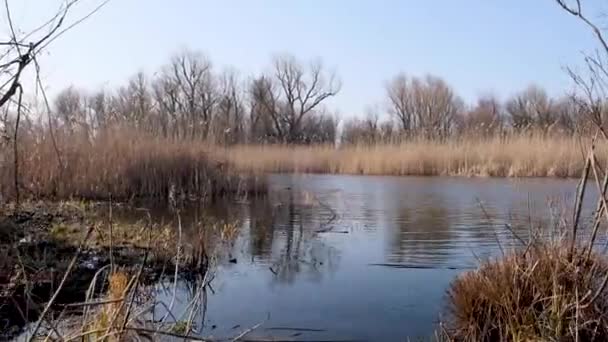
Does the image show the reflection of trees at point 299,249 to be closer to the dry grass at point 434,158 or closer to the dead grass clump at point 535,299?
the dead grass clump at point 535,299

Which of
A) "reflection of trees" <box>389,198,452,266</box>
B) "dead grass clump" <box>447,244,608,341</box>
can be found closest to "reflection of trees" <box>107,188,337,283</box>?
"reflection of trees" <box>389,198,452,266</box>

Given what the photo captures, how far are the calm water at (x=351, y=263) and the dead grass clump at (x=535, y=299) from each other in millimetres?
273

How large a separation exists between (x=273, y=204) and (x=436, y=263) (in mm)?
5212

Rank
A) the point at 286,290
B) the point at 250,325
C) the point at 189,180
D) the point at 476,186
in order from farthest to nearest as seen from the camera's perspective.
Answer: the point at 476,186, the point at 189,180, the point at 286,290, the point at 250,325

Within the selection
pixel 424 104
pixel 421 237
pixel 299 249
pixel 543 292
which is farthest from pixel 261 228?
pixel 424 104

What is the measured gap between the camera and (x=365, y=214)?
28.6 ft

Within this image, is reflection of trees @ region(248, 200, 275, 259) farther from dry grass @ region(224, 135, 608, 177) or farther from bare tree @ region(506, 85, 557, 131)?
bare tree @ region(506, 85, 557, 131)

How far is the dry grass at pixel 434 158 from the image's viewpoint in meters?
15.2

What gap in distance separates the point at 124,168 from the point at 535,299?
8.52 m

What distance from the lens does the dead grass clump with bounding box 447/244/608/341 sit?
3.06m

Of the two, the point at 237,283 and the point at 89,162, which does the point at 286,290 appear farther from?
the point at 89,162

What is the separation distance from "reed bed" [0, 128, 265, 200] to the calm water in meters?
1.91

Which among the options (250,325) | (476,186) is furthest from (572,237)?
(476,186)

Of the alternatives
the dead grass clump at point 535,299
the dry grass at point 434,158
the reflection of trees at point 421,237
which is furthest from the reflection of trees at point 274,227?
the dry grass at point 434,158
